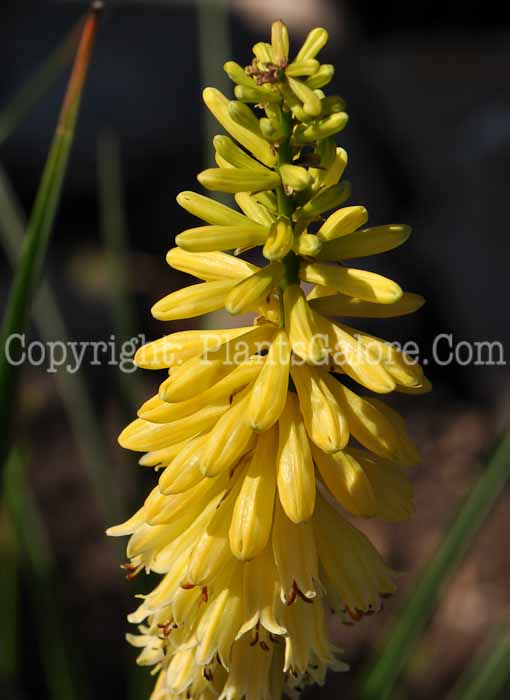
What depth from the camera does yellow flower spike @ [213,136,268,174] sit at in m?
1.56

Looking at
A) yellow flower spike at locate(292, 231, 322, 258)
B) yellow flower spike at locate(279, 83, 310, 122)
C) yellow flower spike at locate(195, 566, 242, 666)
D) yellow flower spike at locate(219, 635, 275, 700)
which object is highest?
yellow flower spike at locate(279, 83, 310, 122)

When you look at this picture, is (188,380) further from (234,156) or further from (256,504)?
(234,156)

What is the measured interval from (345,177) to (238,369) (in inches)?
232

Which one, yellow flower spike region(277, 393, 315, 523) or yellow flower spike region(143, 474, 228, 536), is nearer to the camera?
yellow flower spike region(277, 393, 315, 523)

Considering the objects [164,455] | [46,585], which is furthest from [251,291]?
[46,585]

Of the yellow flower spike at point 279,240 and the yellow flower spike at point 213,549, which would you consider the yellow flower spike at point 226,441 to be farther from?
the yellow flower spike at point 279,240

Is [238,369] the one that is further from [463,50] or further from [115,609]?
[463,50]

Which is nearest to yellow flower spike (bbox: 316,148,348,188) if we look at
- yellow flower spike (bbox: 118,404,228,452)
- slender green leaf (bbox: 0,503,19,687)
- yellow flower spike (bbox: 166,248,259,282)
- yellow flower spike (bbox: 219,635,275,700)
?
yellow flower spike (bbox: 166,248,259,282)

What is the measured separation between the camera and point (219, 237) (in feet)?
5.12

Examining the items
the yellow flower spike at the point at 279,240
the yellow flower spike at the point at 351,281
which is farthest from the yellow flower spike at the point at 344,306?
the yellow flower spike at the point at 279,240

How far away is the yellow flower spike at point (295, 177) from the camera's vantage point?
4.70 feet

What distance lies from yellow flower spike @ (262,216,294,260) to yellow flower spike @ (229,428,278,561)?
38 cm

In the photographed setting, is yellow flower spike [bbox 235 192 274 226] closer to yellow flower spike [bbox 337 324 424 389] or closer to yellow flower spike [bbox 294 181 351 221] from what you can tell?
yellow flower spike [bbox 294 181 351 221]

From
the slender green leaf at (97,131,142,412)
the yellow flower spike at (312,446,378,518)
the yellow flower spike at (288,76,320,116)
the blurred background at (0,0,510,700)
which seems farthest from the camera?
the blurred background at (0,0,510,700)
